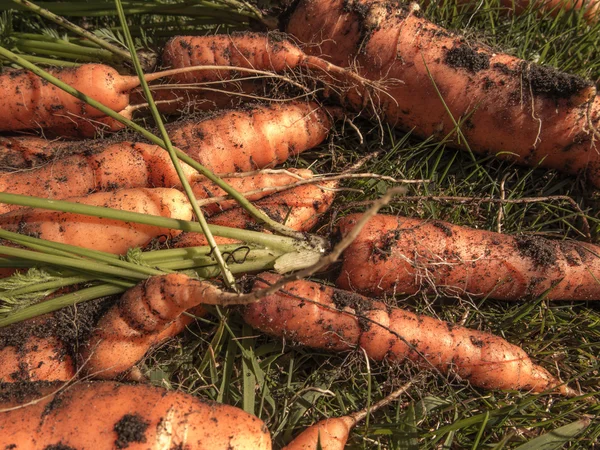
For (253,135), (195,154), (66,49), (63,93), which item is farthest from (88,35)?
(253,135)

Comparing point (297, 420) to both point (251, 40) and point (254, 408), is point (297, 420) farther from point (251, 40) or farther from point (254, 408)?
point (251, 40)

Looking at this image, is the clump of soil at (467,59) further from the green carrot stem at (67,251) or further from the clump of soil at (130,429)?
the clump of soil at (130,429)

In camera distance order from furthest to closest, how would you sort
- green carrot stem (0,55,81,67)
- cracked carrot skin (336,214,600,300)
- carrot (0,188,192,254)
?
green carrot stem (0,55,81,67)
cracked carrot skin (336,214,600,300)
carrot (0,188,192,254)

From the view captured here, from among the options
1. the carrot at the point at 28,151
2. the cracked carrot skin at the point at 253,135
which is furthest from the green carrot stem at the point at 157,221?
the carrot at the point at 28,151

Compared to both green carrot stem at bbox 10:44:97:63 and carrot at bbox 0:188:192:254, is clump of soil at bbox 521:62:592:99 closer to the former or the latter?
carrot at bbox 0:188:192:254

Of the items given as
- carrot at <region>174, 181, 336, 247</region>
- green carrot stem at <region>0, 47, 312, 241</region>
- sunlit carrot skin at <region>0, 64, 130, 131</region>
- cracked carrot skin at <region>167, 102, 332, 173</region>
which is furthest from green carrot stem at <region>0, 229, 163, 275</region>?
sunlit carrot skin at <region>0, 64, 130, 131</region>
